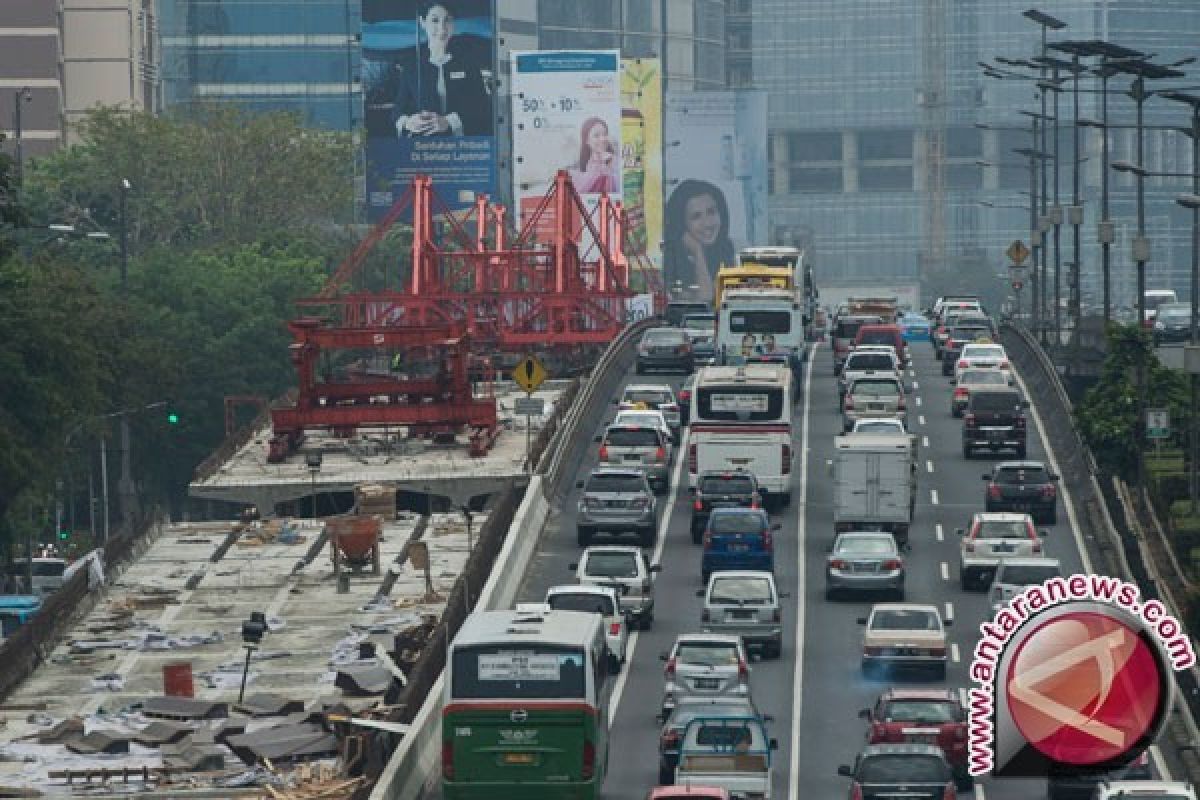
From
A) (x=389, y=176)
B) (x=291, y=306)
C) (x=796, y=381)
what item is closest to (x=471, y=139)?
(x=389, y=176)

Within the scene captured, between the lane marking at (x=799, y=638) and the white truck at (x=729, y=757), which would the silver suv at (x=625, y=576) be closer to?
the lane marking at (x=799, y=638)

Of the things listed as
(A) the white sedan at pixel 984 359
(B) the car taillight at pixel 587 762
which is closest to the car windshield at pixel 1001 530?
(B) the car taillight at pixel 587 762

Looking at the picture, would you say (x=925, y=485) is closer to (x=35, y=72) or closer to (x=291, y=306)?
(x=291, y=306)

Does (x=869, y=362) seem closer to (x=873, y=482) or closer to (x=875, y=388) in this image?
(x=875, y=388)

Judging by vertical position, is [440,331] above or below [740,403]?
above

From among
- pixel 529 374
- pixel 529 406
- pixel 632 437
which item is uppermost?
pixel 529 374

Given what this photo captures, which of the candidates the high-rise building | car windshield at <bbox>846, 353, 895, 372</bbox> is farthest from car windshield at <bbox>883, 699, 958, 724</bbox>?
the high-rise building

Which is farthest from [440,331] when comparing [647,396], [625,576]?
[625,576]
